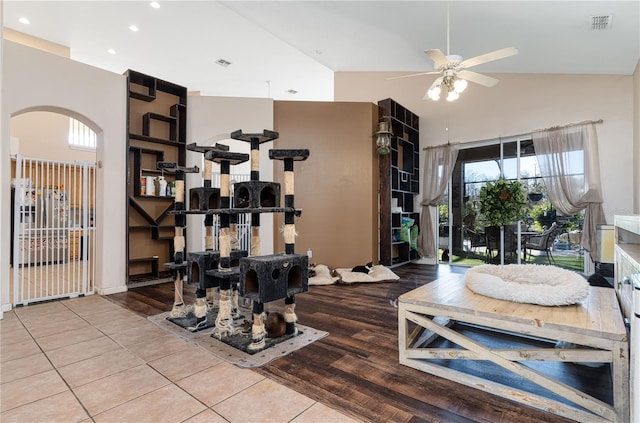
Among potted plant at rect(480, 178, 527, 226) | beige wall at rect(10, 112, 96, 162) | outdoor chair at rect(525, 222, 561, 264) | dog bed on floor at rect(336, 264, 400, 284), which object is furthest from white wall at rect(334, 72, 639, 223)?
beige wall at rect(10, 112, 96, 162)

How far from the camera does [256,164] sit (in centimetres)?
274

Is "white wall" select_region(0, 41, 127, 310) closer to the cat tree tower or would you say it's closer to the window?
the cat tree tower

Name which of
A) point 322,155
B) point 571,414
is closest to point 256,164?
point 571,414

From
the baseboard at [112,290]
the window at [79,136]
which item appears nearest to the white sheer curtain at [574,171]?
the baseboard at [112,290]

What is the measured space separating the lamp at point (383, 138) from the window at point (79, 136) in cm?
628

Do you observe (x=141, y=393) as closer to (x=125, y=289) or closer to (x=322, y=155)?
(x=125, y=289)

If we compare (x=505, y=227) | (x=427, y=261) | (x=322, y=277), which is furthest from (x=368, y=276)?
(x=505, y=227)

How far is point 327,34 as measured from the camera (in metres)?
5.18

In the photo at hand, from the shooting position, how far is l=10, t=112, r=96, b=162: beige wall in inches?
245

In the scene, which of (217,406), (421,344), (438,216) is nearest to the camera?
(217,406)

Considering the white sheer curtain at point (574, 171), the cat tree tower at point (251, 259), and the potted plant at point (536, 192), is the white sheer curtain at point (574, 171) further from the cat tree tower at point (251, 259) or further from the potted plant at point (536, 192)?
the cat tree tower at point (251, 259)

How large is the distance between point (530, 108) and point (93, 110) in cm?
695

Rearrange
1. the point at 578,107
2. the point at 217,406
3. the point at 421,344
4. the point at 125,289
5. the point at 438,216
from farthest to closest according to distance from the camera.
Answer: the point at 438,216 < the point at 578,107 < the point at 125,289 < the point at 421,344 < the point at 217,406

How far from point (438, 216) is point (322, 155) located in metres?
2.95
